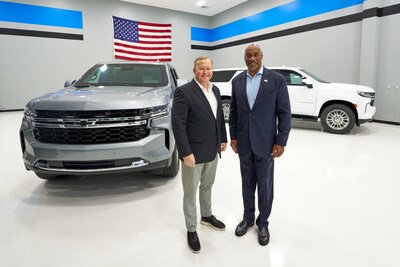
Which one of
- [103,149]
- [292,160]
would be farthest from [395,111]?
[103,149]

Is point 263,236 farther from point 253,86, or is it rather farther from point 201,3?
point 201,3

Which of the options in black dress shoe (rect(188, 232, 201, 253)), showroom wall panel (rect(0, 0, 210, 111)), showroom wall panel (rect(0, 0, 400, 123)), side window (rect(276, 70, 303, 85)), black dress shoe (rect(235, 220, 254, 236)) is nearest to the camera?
black dress shoe (rect(188, 232, 201, 253))

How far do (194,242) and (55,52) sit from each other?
11173mm

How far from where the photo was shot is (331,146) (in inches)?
200

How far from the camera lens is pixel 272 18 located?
10.7 metres

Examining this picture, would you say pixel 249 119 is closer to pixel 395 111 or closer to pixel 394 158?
pixel 394 158

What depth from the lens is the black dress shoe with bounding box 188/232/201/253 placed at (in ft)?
6.35

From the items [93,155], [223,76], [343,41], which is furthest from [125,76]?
[343,41]

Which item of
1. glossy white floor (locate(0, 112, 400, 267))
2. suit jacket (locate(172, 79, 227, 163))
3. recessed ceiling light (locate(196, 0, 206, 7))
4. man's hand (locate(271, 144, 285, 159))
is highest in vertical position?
recessed ceiling light (locate(196, 0, 206, 7))

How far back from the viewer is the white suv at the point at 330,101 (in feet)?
19.6

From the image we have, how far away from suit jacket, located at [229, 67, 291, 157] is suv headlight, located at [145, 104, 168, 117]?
0.98 m

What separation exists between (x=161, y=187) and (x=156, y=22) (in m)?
11.4

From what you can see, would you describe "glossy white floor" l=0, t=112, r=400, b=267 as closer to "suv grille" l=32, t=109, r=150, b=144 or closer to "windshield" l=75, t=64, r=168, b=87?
"suv grille" l=32, t=109, r=150, b=144

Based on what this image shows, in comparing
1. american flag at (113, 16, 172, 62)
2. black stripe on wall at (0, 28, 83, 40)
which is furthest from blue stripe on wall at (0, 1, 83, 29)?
american flag at (113, 16, 172, 62)
